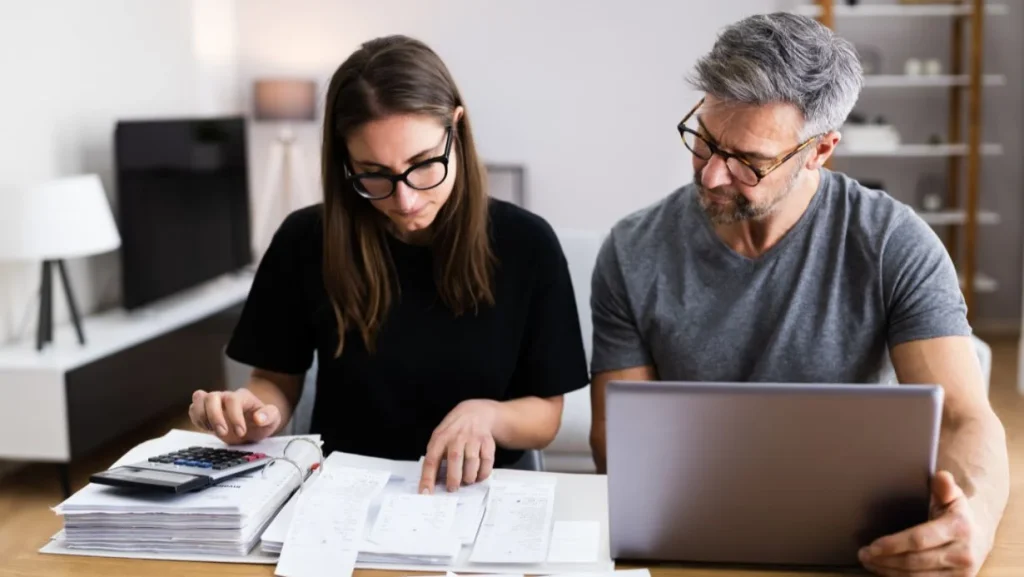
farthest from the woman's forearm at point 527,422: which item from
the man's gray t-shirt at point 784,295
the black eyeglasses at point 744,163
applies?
the black eyeglasses at point 744,163

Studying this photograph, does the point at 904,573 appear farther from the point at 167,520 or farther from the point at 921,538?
the point at 167,520

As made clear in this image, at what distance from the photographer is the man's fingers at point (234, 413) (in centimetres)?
140

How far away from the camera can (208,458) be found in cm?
135

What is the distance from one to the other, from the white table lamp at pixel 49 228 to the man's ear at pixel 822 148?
2428 millimetres

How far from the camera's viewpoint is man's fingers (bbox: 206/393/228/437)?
1.40 metres

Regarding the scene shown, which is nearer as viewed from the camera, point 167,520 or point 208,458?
point 167,520

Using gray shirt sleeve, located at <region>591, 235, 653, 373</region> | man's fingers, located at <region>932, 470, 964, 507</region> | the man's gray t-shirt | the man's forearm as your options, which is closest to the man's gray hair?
the man's gray t-shirt

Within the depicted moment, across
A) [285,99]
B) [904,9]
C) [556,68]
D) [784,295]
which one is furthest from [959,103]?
[784,295]

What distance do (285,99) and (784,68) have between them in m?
4.13

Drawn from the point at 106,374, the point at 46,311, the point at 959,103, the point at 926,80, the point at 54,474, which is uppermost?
the point at 926,80

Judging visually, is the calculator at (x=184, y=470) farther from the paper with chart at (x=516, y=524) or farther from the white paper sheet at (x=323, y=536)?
the paper with chart at (x=516, y=524)

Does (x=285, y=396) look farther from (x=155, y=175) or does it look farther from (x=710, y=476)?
(x=155, y=175)

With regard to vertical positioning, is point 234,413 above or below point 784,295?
below

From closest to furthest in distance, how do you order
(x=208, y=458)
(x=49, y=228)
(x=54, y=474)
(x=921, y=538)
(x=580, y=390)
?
(x=921, y=538)
(x=208, y=458)
(x=580, y=390)
(x=49, y=228)
(x=54, y=474)
